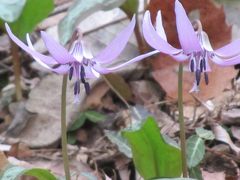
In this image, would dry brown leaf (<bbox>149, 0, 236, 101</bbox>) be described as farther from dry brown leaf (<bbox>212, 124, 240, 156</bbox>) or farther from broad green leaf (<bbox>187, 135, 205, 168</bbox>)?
broad green leaf (<bbox>187, 135, 205, 168</bbox>)

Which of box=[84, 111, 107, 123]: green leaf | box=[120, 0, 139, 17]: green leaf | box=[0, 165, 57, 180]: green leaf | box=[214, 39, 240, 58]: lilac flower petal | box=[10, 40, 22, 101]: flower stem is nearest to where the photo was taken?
box=[214, 39, 240, 58]: lilac flower petal

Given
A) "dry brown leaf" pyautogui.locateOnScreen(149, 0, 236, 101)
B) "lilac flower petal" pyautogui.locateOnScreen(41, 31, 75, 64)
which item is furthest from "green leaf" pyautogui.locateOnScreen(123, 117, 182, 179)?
"dry brown leaf" pyautogui.locateOnScreen(149, 0, 236, 101)

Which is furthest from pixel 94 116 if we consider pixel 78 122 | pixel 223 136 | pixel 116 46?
pixel 116 46

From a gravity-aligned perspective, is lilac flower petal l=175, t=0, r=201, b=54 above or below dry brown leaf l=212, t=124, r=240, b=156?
above

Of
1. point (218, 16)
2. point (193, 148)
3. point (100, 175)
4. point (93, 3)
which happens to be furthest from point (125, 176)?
point (218, 16)

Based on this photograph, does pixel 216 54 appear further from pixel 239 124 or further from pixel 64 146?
pixel 239 124

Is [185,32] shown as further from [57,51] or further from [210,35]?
[210,35]

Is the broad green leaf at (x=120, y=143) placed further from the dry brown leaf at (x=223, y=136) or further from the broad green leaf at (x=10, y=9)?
the broad green leaf at (x=10, y=9)
